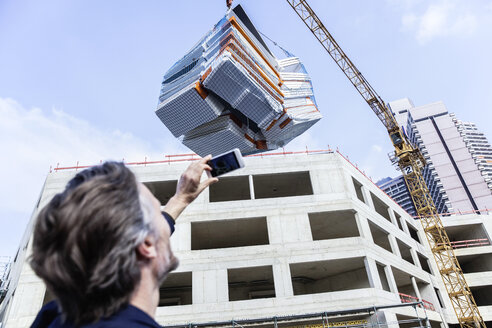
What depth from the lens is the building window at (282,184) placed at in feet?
75.8

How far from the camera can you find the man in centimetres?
81

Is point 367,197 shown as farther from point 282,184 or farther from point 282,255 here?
point 282,255

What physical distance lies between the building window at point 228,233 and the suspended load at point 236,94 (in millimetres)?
7362

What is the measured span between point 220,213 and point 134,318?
764 inches

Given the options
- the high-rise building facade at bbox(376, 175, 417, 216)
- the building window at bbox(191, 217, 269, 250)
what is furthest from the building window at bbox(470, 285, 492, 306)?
the high-rise building facade at bbox(376, 175, 417, 216)

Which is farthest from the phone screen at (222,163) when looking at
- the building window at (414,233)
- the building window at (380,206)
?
the building window at (414,233)

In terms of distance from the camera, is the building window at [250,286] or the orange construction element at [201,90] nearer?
the orange construction element at [201,90]

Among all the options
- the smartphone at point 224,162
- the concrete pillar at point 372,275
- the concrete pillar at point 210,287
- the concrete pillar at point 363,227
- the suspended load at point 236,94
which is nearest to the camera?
the smartphone at point 224,162

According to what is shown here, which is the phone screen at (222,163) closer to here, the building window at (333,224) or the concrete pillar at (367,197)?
the building window at (333,224)

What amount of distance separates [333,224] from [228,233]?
7.82 meters

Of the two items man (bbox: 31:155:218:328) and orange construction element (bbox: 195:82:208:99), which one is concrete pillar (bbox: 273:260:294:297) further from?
man (bbox: 31:155:218:328)

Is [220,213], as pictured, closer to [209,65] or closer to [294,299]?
[294,299]

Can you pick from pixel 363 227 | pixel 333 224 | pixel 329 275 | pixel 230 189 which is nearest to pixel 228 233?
pixel 230 189

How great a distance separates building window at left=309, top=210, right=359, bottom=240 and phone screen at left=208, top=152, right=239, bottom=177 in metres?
19.3
